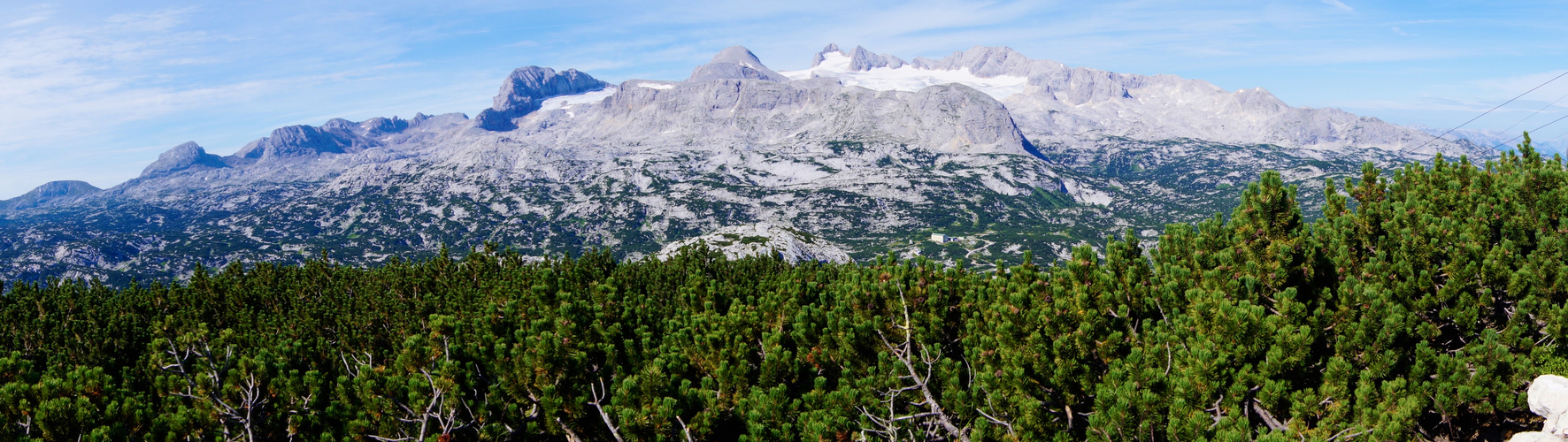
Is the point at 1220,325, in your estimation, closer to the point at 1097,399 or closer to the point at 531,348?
the point at 1097,399

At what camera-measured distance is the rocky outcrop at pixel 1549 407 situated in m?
14.1

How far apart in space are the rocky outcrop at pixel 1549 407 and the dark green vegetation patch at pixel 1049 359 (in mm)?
446

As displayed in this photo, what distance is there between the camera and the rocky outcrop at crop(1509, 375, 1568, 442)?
14.1 m

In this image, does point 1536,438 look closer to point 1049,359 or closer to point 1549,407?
Answer: point 1549,407

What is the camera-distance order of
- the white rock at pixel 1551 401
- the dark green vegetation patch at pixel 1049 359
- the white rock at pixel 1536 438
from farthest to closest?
1. the dark green vegetation patch at pixel 1049 359
2. the white rock at pixel 1551 401
3. the white rock at pixel 1536 438

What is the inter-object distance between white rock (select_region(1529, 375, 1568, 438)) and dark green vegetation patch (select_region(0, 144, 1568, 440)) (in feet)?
1.40

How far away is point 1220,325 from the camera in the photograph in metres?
16.3

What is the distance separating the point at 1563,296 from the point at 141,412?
3681cm

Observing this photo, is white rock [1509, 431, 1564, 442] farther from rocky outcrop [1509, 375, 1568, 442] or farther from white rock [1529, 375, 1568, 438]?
white rock [1529, 375, 1568, 438]

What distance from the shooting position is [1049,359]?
17.6 m

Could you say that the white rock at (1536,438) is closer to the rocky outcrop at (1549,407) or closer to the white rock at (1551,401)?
the rocky outcrop at (1549,407)

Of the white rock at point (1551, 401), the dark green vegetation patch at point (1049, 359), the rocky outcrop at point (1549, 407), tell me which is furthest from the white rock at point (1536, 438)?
the dark green vegetation patch at point (1049, 359)

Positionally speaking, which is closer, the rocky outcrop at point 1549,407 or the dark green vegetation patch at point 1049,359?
the rocky outcrop at point 1549,407

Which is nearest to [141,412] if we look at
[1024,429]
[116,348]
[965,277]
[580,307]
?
[580,307]
